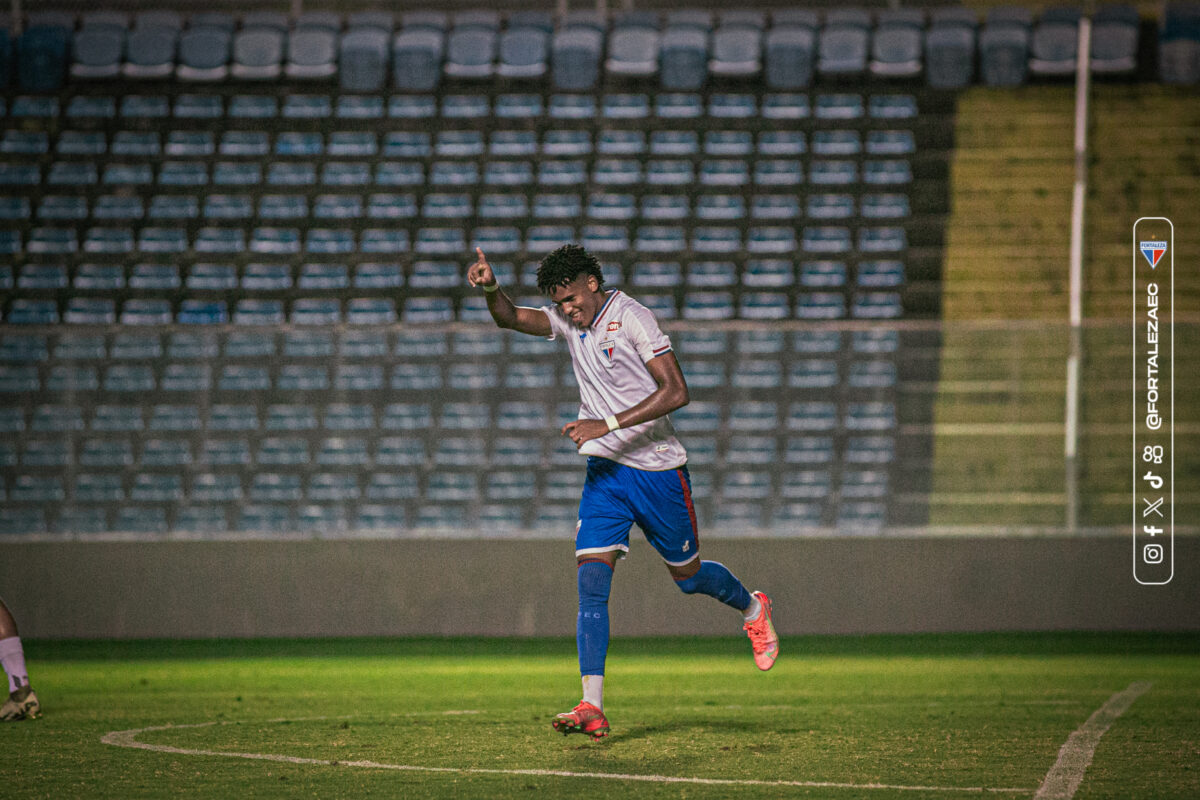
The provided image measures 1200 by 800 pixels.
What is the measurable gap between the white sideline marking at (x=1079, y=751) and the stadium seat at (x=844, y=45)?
34.6ft

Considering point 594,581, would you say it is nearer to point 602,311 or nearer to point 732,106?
point 602,311

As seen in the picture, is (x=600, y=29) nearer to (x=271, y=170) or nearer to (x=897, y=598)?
(x=271, y=170)

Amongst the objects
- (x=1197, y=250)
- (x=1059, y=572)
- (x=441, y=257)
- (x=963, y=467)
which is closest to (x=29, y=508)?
(x=441, y=257)

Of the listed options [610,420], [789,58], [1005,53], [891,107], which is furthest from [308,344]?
[1005,53]

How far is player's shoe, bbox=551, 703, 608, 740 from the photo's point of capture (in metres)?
5.43

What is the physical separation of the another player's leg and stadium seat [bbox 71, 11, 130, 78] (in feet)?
44.9

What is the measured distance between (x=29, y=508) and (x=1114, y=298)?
10492 mm

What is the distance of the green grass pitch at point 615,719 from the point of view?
4871 mm

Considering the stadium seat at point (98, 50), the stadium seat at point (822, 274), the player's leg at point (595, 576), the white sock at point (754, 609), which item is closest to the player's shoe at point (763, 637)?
the white sock at point (754, 609)

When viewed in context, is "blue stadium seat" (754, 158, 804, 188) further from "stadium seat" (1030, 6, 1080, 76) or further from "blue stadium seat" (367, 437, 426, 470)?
"blue stadium seat" (367, 437, 426, 470)

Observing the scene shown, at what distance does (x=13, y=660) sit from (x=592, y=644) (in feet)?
9.45

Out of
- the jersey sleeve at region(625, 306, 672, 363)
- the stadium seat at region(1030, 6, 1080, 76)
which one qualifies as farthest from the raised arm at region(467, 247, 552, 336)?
the stadium seat at region(1030, 6, 1080, 76)

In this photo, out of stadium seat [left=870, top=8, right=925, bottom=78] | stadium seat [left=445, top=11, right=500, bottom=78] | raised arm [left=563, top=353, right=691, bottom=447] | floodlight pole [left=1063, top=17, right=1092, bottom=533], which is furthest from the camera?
stadium seat [left=445, top=11, right=500, bottom=78]

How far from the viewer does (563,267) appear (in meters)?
5.80
